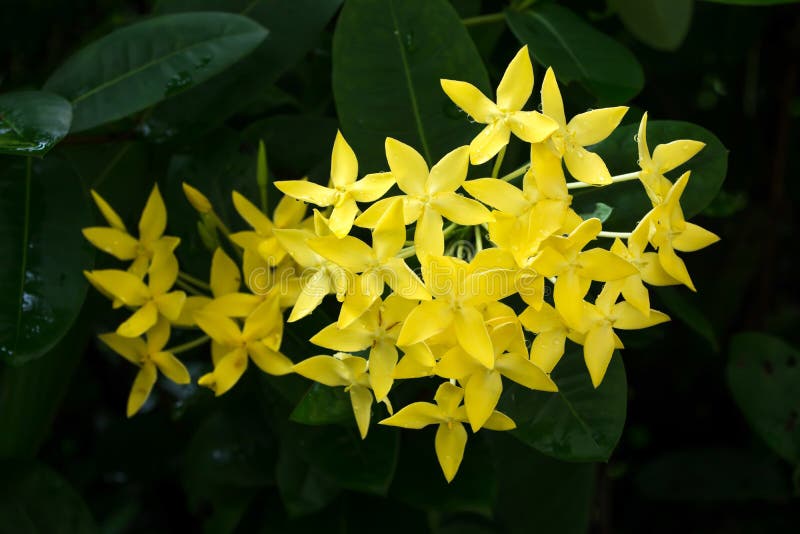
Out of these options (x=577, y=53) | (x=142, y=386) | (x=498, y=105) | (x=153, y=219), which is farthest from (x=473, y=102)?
(x=142, y=386)

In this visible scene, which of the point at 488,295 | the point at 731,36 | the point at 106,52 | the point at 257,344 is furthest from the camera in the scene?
the point at 731,36

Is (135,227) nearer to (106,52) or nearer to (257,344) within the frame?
(106,52)

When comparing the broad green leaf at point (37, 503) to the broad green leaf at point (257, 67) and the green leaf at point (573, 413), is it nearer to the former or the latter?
the broad green leaf at point (257, 67)

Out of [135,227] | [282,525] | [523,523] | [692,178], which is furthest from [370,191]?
[523,523]

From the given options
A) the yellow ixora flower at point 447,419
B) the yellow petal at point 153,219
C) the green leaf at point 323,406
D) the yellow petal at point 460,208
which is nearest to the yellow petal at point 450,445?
the yellow ixora flower at point 447,419

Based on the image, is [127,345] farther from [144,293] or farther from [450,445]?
[450,445]

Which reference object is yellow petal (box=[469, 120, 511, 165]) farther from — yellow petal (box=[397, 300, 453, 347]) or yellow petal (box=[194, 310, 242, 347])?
yellow petal (box=[194, 310, 242, 347])

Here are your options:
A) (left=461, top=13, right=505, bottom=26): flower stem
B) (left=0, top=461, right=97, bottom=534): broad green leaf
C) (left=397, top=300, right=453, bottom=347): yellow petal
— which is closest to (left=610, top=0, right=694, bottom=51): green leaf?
(left=461, top=13, right=505, bottom=26): flower stem
